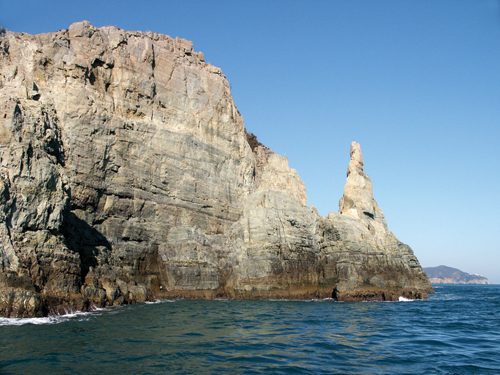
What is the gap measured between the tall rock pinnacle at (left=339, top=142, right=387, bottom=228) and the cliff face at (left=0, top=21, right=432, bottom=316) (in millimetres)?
2168

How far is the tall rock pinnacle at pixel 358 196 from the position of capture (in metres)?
49.9

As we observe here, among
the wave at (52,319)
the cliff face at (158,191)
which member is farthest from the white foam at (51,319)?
the cliff face at (158,191)

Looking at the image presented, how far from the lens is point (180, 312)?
25.0 metres

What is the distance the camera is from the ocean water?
12539 millimetres

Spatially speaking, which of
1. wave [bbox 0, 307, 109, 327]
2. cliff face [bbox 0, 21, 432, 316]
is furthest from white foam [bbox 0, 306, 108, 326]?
cliff face [bbox 0, 21, 432, 316]

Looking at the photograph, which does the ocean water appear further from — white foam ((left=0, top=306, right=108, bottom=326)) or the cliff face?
the cliff face

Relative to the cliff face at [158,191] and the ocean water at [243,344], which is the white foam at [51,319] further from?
the cliff face at [158,191]

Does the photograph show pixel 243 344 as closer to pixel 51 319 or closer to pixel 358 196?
pixel 51 319

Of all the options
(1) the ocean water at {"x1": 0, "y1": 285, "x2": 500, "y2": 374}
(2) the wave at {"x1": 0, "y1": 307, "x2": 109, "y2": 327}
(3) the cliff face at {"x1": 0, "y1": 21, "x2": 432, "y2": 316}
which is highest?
(3) the cliff face at {"x1": 0, "y1": 21, "x2": 432, "y2": 316}

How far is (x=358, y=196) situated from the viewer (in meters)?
51.0

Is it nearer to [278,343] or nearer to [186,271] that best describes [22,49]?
[186,271]

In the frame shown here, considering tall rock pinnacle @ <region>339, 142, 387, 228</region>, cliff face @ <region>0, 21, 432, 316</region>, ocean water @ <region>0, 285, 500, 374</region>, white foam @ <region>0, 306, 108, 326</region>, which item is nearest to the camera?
ocean water @ <region>0, 285, 500, 374</region>

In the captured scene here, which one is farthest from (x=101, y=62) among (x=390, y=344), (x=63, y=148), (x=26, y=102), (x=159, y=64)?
(x=390, y=344)

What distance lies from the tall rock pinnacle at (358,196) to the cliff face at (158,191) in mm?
2168
